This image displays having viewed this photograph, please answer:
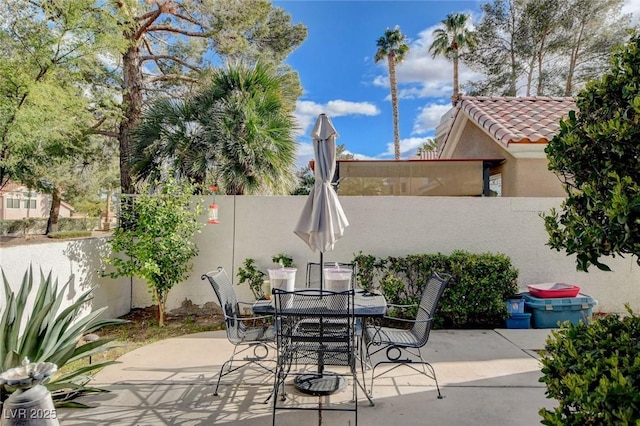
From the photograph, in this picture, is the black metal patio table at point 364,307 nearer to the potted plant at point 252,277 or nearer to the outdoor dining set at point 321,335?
the outdoor dining set at point 321,335

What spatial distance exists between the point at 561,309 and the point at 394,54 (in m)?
24.6

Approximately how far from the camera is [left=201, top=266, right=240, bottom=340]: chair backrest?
4199 mm

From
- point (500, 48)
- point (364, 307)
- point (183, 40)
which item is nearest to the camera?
point (364, 307)

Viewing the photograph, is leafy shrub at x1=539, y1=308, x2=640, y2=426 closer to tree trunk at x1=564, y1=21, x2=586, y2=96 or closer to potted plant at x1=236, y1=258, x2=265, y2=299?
potted plant at x1=236, y1=258, x2=265, y2=299

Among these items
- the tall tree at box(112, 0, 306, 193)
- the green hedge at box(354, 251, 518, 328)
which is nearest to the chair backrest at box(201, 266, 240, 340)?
the green hedge at box(354, 251, 518, 328)

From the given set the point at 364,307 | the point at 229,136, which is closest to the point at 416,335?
the point at 364,307

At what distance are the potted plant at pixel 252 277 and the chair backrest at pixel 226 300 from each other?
2.33 metres

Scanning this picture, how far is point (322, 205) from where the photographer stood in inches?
174

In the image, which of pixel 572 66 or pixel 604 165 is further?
pixel 572 66

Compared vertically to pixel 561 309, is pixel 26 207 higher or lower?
higher

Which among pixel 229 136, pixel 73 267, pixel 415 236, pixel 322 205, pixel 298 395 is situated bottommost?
pixel 298 395

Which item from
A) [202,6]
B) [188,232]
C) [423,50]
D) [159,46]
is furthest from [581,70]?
[188,232]

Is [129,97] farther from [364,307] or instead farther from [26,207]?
[26,207]

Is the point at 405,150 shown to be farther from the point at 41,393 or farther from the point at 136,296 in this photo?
the point at 41,393
